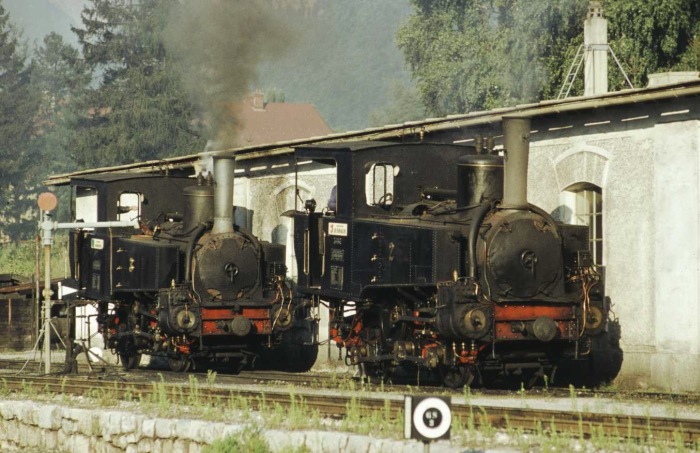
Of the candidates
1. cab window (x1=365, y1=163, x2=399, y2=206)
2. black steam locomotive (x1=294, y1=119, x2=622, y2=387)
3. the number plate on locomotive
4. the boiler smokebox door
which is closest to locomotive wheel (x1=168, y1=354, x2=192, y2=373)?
black steam locomotive (x1=294, y1=119, x2=622, y2=387)

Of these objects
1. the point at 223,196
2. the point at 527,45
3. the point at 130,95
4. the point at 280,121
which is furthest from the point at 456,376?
the point at 280,121

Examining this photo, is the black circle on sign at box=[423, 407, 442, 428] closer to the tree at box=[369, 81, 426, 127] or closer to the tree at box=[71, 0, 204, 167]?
the tree at box=[71, 0, 204, 167]

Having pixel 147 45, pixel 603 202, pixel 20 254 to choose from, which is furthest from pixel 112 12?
pixel 603 202

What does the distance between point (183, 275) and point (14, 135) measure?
60587 mm

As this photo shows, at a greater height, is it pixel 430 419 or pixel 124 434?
pixel 430 419

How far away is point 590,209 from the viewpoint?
1766cm

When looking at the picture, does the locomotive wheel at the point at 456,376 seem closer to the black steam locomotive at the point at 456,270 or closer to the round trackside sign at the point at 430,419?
the black steam locomotive at the point at 456,270

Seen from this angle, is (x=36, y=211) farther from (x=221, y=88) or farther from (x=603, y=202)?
(x=603, y=202)

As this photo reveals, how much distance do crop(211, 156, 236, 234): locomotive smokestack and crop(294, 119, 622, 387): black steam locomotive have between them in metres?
2.58

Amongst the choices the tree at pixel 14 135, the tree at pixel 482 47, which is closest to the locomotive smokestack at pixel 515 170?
the tree at pixel 482 47

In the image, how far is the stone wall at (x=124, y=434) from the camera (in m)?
10.0

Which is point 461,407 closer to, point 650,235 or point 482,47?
point 650,235

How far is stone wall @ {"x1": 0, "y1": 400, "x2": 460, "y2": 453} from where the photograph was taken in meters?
10.0

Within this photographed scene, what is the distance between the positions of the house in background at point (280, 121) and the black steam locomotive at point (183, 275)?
187 feet
